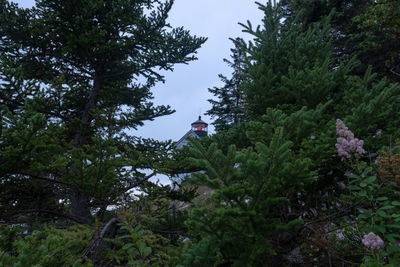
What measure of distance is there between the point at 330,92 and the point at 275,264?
11.3 feet

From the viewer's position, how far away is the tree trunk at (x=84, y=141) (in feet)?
20.5

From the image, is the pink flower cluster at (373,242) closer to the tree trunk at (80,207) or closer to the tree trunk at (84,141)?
the tree trunk at (84,141)

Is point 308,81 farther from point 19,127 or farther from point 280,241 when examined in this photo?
point 19,127

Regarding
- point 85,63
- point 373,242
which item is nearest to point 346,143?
point 373,242

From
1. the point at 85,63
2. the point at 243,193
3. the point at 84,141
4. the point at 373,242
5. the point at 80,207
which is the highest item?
the point at 85,63

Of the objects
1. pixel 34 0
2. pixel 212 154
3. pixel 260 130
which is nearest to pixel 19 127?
pixel 212 154

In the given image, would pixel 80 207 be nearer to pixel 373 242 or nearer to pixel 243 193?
pixel 243 193

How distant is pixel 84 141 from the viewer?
7.59 meters

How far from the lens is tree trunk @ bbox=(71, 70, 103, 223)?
6256mm

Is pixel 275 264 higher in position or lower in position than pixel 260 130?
lower

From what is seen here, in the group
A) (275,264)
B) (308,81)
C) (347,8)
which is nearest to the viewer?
(275,264)

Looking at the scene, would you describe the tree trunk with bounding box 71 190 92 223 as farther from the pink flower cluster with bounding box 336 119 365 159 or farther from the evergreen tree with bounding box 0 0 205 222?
the pink flower cluster with bounding box 336 119 365 159

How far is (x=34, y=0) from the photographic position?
298 inches

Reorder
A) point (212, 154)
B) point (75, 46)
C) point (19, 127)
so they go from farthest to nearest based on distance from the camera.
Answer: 1. point (75, 46)
2. point (19, 127)
3. point (212, 154)
